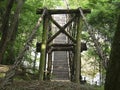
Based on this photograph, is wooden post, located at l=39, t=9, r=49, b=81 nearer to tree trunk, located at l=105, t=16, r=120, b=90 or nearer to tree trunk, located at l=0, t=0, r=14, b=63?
tree trunk, located at l=0, t=0, r=14, b=63

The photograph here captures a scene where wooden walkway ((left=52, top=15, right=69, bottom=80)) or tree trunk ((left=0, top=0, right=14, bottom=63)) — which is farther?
wooden walkway ((left=52, top=15, right=69, bottom=80))

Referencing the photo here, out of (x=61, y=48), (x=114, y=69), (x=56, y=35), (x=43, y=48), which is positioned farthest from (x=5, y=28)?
(x=114, y=69)

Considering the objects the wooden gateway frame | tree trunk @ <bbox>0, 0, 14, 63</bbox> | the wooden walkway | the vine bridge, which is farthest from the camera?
the wooden walkway

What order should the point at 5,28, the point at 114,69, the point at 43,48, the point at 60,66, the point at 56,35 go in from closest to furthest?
the point at 114,69 < the point at 5,28 < the point at 43,48 < the point at 56,35 < the point at 60,66

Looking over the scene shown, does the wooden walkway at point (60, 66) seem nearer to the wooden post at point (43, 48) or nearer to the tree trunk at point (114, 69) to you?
the wooden post at point (43, 48)

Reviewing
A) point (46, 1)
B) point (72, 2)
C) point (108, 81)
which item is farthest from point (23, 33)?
point (108, 81)

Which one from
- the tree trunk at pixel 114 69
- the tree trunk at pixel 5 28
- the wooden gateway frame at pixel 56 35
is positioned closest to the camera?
the tree trunk at pixel 114 69

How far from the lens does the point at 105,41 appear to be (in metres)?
15.7

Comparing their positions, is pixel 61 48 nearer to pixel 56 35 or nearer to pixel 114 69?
pixel 56 35

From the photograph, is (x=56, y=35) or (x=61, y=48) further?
(x=61, y=48)

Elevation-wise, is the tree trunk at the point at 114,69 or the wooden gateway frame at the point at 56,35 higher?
the wooden gateway frame at the point at 56,35

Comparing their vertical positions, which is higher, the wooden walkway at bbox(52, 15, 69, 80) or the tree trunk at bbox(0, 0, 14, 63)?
the tree trunk at bbox(0, 0, 14, 63)

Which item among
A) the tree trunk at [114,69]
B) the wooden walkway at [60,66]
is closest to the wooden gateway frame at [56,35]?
the wooden walkway at [60,66]

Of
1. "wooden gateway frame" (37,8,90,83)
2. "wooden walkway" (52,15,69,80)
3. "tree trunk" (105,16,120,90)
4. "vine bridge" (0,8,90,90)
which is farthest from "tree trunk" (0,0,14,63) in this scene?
"tree trunk" (105,16,120,90)
